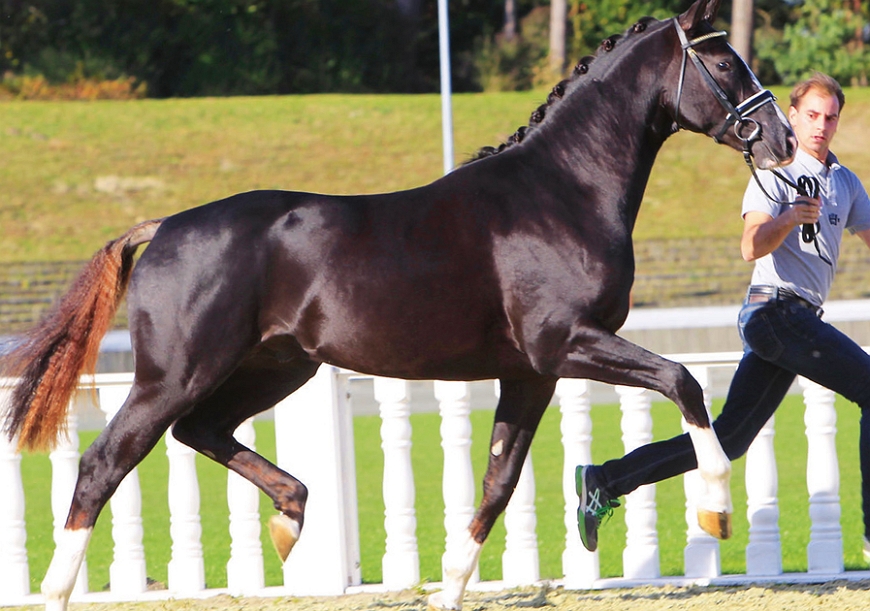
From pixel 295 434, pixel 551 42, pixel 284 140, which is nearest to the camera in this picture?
pixel 295 434

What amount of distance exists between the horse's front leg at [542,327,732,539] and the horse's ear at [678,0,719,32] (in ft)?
3.53

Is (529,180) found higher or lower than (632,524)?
higher

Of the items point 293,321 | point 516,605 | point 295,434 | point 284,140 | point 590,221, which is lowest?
point 516,605

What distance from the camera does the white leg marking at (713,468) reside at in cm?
356

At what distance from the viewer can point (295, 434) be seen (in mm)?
4703

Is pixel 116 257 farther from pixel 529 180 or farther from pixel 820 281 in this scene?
pixel 820 281

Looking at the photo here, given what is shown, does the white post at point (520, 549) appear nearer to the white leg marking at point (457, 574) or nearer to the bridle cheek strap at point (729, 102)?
the white leg marking at point (457, 574)

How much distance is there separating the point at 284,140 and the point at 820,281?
21182 millimetres

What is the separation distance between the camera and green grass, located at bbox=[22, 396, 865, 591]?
5.57 meters

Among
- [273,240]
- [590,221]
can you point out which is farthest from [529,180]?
[273,240]

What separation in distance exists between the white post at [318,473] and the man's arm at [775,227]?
1.78 metres

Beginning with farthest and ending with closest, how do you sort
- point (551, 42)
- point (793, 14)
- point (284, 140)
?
point (793, 14) < point (551, 42) < point (284, 140)

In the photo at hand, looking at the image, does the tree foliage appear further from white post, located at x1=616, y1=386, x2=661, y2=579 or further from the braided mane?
the braided mane

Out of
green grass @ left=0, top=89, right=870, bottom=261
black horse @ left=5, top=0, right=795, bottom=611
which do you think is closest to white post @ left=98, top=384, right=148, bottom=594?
black horse @ left=5, top=0, right=795, bottom=611
